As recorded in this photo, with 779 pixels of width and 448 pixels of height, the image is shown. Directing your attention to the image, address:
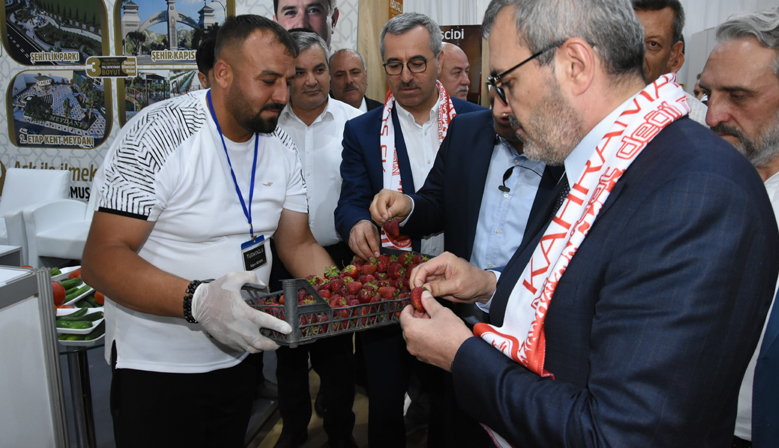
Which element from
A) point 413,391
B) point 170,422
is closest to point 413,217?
point 170,422

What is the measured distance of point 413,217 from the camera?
2277 mm

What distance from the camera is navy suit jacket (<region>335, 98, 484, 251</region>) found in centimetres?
269

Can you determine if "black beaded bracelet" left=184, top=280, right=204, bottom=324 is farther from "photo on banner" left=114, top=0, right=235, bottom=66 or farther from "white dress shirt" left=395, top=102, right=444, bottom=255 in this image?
"photo on banner" left=114, top=0, right=235, bottom=66

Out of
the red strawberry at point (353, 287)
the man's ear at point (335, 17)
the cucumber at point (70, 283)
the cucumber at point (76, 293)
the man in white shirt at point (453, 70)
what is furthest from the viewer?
the man's ear at point (335, 17)

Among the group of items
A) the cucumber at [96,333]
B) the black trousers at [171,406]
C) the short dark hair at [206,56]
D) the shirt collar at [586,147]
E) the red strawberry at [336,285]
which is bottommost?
the black trousers at [171,406]

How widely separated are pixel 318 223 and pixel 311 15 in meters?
3.20

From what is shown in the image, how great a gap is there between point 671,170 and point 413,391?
2950 mm

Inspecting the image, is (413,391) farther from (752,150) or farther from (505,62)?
(505,62)

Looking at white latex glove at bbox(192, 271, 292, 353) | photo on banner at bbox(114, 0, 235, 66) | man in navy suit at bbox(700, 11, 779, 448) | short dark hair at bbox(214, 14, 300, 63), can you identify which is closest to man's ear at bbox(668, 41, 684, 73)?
man in navy suit at bbox(700, 11, 779, 448)

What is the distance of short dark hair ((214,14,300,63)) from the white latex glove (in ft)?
2.87

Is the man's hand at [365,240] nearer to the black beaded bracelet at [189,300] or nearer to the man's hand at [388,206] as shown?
the man's hand at [388,206]

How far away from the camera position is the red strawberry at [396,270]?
1.90 m

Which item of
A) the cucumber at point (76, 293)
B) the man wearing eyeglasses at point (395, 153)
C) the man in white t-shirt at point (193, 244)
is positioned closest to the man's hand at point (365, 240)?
the man wearing eyeglasses at point (395, 153)

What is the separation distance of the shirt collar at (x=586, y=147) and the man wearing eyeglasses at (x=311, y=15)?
481cm
